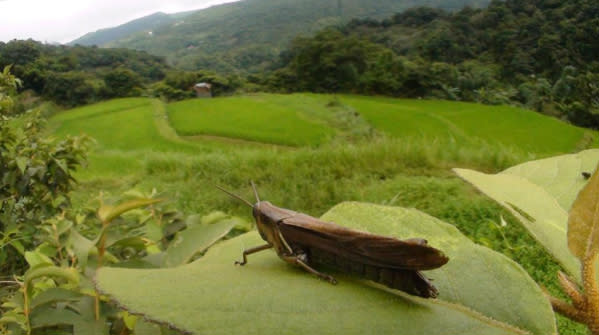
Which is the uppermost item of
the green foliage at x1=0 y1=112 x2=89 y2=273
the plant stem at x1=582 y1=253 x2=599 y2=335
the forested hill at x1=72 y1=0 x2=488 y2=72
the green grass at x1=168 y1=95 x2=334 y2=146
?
the forested hill at x1=72 y1=0 x2=488 y2=72

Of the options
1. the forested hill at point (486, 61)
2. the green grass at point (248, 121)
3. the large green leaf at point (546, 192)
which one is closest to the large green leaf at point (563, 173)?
the large green leaf at point (546, 192)

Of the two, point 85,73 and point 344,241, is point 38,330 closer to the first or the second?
point 344,241

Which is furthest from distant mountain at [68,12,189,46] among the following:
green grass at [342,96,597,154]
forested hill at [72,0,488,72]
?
green grass at [342,96,597,154]

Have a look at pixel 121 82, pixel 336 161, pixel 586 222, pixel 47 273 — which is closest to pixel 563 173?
pixel 586 222

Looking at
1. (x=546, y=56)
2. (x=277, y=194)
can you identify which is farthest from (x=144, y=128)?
(x=546, y=56)

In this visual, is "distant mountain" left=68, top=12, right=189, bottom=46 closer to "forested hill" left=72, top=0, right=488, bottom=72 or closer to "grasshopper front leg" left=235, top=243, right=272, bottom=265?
"forested hill" left=72, top=0, right=488, bottom=72
